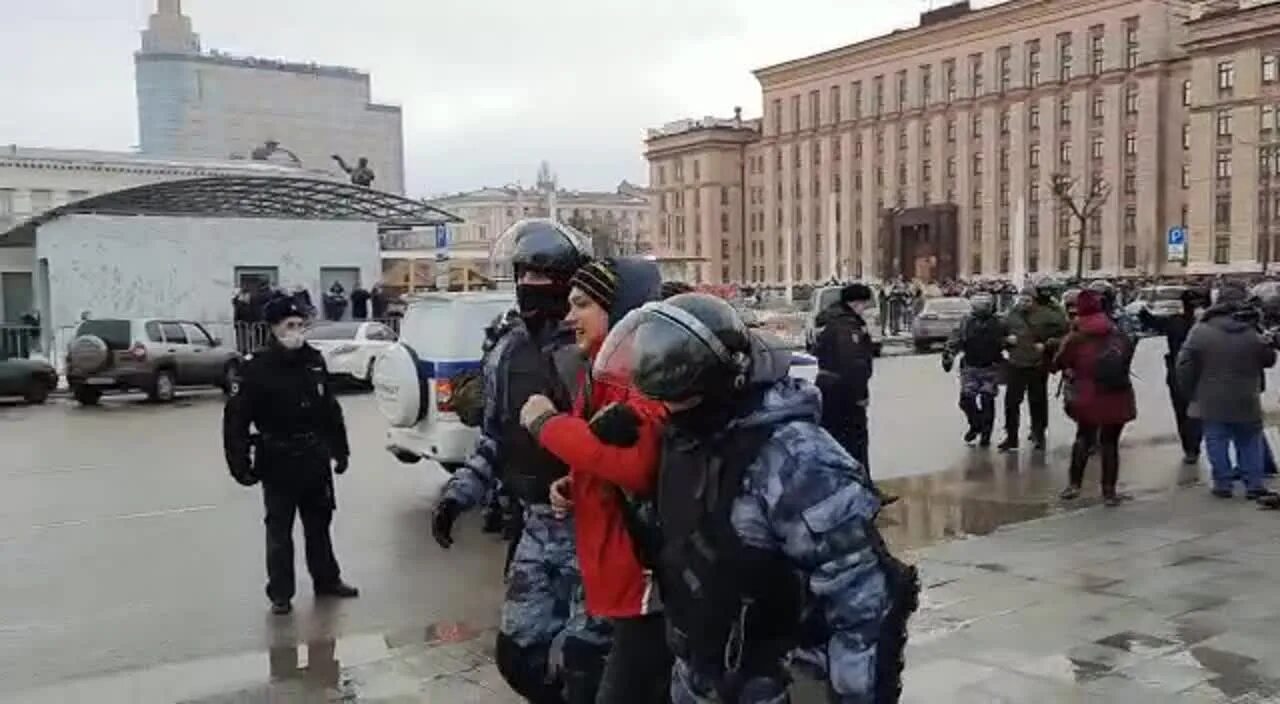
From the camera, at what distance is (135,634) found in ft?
21.7

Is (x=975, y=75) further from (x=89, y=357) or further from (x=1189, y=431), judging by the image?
(x=1189, y=431)

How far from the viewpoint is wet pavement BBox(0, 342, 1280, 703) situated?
19.0 feet

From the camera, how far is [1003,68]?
319ft

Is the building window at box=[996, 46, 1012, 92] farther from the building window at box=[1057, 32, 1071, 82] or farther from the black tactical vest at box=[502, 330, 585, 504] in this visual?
the black tactical vest at box=[502, 330, 585, 504]

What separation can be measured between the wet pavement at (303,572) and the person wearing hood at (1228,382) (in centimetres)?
63

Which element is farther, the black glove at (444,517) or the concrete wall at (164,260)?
the concrete wall at (164,260)

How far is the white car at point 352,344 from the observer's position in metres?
22.7

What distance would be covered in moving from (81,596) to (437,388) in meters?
3.66

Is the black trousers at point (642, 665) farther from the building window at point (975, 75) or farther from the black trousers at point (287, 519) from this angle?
the building window at point (975, 75)

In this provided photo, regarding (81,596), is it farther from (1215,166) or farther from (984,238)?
(984,238)

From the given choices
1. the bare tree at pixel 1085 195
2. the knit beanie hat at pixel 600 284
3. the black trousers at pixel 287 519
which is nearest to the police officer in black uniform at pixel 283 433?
the black trousers at pixel 287 519

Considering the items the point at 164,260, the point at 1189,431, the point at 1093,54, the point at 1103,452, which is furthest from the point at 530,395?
the point at 1093,54

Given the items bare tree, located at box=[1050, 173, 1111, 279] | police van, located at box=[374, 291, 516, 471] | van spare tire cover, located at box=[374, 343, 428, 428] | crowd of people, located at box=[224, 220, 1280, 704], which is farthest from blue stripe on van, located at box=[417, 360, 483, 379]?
bare tree, located at box=[1050, 173, 1111, 279]

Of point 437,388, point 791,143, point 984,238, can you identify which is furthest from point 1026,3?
point 437,388
